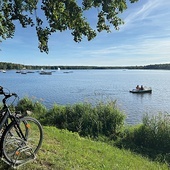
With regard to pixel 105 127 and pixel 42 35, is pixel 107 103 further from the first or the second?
pixel 42 35

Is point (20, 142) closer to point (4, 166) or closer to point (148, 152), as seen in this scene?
point (4, 166)

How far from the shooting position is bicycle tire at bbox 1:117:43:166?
152 inches

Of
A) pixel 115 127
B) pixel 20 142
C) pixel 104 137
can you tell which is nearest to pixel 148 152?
pixel 104 137

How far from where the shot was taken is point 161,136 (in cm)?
956

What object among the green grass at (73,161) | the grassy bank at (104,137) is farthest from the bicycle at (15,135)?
the grassy bank at (104,137)

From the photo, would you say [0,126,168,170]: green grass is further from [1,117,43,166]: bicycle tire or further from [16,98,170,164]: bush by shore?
[16,98,170,164]: bush by shore

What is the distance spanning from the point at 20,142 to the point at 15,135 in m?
0.15

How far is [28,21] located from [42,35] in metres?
0.57

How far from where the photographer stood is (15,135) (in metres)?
4.13

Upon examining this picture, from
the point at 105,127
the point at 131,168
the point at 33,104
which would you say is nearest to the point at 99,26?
the point at 131,168

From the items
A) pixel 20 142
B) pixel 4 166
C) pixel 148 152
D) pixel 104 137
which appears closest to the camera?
pixel 4 166

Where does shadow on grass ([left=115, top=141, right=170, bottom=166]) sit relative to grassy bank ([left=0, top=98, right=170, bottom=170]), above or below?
below

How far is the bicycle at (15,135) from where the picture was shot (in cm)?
384

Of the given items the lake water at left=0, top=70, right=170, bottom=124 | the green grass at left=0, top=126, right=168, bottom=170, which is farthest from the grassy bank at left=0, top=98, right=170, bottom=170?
the lake water at left=0, top=70, right=170, bottom=124
